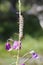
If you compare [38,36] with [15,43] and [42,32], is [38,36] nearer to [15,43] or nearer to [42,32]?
[42,32]

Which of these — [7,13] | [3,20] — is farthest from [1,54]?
[7,13]

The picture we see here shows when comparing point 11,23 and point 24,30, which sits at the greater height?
point 11,23

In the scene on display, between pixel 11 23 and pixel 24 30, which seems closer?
pixel 24 30

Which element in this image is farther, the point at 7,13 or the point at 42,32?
the point at 7,13

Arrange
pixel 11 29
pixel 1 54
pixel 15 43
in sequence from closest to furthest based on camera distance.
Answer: pixel 15 43 < pixel 1 54 < pixel 11 29

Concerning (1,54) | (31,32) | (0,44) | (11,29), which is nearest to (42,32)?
(31,32)

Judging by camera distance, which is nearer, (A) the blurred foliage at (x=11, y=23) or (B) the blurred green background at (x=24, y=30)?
(B) the blurred green background at (x=24, y=30)

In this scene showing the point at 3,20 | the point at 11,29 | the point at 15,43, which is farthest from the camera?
the point at 3,20

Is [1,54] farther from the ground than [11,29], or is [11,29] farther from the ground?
[11,29]

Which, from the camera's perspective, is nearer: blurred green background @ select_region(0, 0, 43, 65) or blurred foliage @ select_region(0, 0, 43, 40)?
blurred green background @ select_region(0, 0, 43, 65)


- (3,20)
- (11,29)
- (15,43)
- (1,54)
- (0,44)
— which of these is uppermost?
(3,20)
